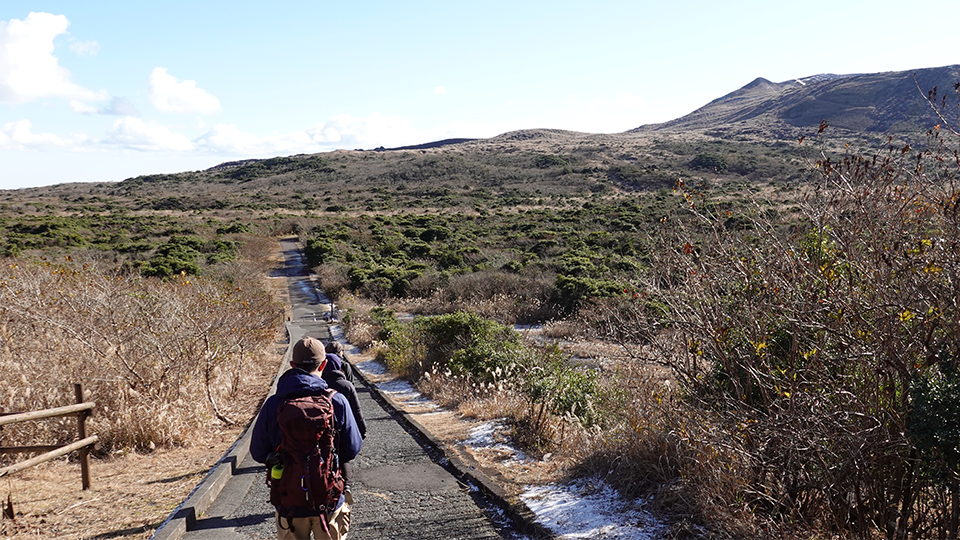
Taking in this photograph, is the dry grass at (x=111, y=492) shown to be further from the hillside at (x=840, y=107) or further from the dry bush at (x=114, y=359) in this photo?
the hillside at (x=840, y=107)

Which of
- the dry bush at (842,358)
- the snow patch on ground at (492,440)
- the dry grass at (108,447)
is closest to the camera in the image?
the dry bush at (842,358)

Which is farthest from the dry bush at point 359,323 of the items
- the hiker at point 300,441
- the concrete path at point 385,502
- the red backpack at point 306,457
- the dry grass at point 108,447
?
the red backpack at point 306,457

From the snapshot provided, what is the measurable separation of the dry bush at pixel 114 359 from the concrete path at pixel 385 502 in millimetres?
1288

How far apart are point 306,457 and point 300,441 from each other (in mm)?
117

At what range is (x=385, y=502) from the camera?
19.9 feet

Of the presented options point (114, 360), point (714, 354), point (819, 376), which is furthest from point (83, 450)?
point (819, 376)

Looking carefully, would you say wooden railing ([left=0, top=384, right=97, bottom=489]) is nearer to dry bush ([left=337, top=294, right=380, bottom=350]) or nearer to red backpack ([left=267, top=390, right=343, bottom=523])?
red backpack ([left=267, top=390, right=343, bottom=523])

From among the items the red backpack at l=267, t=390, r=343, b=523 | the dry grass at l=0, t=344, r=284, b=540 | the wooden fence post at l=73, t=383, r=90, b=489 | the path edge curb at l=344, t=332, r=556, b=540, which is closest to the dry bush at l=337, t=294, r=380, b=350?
the path edge curb at l=344, t=332, r=556, b=540

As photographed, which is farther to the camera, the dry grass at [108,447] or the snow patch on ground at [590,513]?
the dry grass at [108,447]

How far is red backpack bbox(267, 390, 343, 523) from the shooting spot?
133 inches

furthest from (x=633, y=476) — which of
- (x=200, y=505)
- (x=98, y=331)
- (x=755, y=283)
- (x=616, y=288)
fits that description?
(x=616, y=288)

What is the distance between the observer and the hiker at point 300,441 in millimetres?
3453

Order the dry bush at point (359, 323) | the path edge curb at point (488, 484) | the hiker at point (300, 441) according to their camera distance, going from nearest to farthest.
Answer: the hiker at point (300, 441) < the path edge curb at point (488, 484) < the dry bush at point (359, 323)

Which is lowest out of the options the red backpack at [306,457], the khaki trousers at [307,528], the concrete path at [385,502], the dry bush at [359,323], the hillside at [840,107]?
the dry bush at [359,323]
